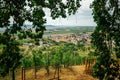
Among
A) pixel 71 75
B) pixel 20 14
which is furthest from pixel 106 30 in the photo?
pixel 71 75

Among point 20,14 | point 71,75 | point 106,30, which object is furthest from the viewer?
point 71,75

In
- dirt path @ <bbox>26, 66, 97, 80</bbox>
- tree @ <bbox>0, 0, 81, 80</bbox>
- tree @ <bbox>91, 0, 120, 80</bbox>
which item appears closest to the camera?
tree @ <bbox>0, 0, 81, 80</bbox>

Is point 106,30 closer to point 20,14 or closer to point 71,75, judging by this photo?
point 20,14

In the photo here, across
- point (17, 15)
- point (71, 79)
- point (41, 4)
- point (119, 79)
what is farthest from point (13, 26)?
point (71, 79)

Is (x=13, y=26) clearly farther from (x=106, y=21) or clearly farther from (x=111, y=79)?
(x=111, y=79)

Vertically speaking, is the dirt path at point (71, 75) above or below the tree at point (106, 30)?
below

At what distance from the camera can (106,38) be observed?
1412cm

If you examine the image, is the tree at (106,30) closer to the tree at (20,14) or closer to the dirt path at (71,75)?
the tree at (20,14)

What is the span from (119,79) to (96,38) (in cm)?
285

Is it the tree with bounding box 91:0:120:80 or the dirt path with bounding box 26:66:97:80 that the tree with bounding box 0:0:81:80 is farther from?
the dirt path with bounding box 26:66:97:80

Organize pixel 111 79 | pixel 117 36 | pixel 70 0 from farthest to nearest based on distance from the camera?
pixel 111 79
pixel 117 36
pixel 70 0

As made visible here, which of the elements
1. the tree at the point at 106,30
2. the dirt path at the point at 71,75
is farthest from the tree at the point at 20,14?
the dirt path at the point at 71,75

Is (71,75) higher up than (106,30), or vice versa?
Answer: (106,30)

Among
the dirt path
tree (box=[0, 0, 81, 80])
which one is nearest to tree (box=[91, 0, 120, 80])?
tree (box=[0, 0, 81, 80])
